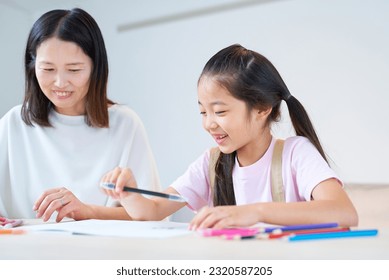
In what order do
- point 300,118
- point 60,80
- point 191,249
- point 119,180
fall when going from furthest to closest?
point 60,80
point 300,118
point 119,180
point 191,249

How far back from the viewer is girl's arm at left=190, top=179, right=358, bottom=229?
710 millimetres

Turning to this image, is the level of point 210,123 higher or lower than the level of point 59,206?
higher

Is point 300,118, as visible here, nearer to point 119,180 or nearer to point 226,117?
point 226,117

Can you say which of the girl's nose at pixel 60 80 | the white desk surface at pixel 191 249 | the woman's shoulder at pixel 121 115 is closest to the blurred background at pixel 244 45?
the woman's shoulder at pixel 121 115

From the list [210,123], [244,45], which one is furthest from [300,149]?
[244,45]

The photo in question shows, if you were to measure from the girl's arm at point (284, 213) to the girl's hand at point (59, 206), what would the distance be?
0.40 meters

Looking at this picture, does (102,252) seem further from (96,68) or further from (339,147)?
(339,147)

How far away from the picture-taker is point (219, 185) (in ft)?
3.87

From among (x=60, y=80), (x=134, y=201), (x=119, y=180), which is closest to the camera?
(x=119, y=180)

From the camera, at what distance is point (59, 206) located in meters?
1.04

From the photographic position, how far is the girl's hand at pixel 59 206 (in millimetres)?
1020

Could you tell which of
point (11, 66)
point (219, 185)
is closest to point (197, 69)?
point (11, 66)

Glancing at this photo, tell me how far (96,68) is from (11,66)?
6.10 ft

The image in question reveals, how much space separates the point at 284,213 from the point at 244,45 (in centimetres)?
191
